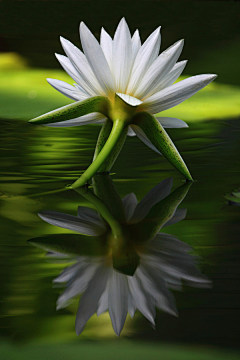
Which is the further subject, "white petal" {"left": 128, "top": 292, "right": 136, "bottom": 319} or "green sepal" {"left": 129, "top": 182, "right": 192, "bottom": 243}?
"green sepal" {"left": 129, "top": 182, "right": 192, "bottom": 243}

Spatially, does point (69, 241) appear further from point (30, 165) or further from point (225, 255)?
point (30, 165)

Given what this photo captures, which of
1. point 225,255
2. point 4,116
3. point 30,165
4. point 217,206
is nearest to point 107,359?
point 225,255

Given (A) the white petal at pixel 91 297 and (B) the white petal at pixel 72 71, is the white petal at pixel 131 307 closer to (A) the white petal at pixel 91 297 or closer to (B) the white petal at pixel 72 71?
(A) the white petal at pixel 91 297

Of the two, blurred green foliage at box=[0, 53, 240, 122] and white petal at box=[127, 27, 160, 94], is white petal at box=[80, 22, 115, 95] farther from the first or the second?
blurred green foliage at box=[0, 53, 240, 122]

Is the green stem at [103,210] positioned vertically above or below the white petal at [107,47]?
below

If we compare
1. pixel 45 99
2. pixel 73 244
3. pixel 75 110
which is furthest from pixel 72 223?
pixel 45 99

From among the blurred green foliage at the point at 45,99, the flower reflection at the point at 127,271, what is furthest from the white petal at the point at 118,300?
the blurred green foliage at the point at 45,99

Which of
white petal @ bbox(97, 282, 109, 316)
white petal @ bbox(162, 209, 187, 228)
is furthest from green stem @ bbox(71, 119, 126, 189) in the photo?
white petal @ bbox(97, 282, 109, 316)
